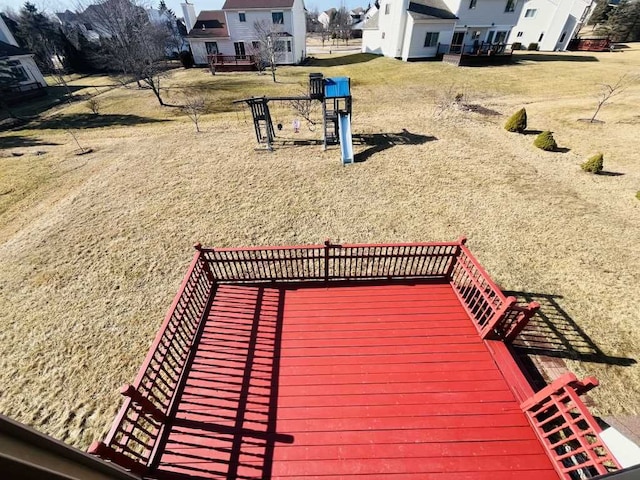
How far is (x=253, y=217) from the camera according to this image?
10898 millimetres

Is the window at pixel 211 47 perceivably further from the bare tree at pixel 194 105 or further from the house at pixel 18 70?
the house at pixel 18 70

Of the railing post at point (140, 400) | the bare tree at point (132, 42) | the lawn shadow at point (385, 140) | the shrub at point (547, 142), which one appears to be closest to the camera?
the railing post at point (140, 400)

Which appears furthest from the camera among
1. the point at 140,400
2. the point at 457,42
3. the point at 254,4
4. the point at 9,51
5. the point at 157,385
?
the point at 254,4

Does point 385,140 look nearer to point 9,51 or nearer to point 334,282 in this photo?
point 334,282

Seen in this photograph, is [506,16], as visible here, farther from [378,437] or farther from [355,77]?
[378,437]

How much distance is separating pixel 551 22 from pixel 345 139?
→ 1720 inches

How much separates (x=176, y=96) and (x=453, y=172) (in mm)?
25935

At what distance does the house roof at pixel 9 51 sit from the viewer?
28.9m

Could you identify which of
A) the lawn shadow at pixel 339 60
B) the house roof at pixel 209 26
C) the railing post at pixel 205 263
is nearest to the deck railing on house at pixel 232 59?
the house roof at pixel 209 26

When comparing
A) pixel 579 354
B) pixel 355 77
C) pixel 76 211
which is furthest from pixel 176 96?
pixel 579 354

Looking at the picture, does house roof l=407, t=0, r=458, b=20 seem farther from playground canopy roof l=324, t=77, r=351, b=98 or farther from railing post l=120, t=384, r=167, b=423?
railing post l=120, t=384, r=167, b=423

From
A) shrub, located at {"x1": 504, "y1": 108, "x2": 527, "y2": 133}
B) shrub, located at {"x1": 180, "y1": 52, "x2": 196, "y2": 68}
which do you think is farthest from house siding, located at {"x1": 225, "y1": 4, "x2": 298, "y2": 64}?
shrub, located at {"x1": 504, "y1": 108, "x2": 527, "y2": 133}

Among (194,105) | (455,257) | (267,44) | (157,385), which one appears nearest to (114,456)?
(157,385)

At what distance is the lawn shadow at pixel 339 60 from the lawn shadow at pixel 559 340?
123ft
